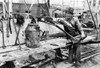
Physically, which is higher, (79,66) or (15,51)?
(15,51)

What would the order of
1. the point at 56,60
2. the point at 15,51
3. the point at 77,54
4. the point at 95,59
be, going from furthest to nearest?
the point at 95,59
the point at 56,60
the point at 77,54
the point at 15,51

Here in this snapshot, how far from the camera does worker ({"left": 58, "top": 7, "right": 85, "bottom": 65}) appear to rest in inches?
110

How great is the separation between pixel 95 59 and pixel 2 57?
2.88m

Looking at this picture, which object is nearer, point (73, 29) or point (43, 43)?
point (43, 43)

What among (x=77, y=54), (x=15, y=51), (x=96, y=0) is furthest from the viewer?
(x=96, y=0)

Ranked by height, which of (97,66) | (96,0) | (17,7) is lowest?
(97,66)

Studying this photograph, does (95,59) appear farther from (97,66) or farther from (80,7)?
(80,7)

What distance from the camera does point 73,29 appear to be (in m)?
2.93

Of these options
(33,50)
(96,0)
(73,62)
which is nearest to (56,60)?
(73,62)

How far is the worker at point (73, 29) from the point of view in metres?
2.80

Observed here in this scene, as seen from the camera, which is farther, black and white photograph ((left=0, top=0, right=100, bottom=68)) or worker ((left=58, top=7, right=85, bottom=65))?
worker ((left=58, top=7, right=85, bottom=65))

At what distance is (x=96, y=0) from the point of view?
1462 centimetres

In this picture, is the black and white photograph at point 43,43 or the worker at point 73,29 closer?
the black and white photograph at point 43,43

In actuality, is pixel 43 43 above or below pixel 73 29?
below
